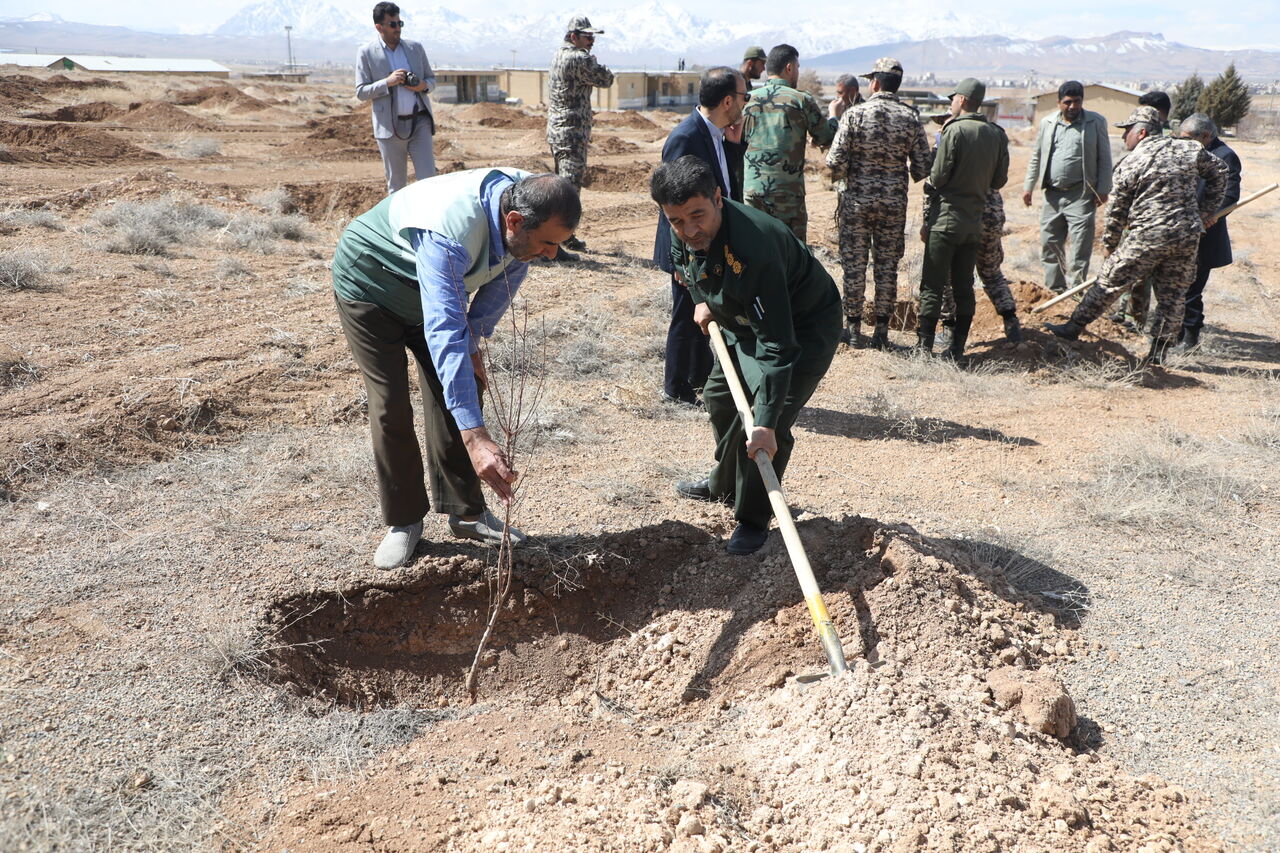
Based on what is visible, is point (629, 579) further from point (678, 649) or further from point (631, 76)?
point (631, 76)

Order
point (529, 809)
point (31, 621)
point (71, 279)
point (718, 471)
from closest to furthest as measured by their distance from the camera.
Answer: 1. point (529, 809)
2. point (31, 621)
3. point (718, 471)
4. point (71, 279)

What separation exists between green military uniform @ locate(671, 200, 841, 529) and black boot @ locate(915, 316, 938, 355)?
10.8ft

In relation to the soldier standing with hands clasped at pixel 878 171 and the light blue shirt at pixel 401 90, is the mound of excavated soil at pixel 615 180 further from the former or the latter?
the soldier standing with hands clasped at pixel 878 171

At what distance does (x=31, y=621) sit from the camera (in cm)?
290

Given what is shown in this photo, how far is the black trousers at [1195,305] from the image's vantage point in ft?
22.7

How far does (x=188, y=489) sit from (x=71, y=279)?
12.3 feet

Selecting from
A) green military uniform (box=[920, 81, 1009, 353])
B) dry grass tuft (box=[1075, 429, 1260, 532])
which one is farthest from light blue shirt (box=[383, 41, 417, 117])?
dry grass tuft (box=[1075, 429, 1260, 532])

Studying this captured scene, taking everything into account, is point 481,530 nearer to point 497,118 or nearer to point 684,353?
point 684,353

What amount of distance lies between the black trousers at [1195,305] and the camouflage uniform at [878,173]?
2.47m

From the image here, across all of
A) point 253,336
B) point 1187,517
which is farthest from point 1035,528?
point 253,336

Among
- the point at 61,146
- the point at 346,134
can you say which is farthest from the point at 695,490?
the point at 346,134

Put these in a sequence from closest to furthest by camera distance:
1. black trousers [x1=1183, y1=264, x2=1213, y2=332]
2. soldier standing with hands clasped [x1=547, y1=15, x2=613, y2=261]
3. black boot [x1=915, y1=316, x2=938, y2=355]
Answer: black boot [x1=915, y1=316, x2=938, y2=355] → black trousers [x1=1183, y1=264, x2=1213, y2=332] → soldier standing with hands clasped [x1=547, y1=15, x2=613, y2=261]

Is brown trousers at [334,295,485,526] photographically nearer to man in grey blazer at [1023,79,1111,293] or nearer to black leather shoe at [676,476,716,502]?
black leather shoe at [676,476,716,502]

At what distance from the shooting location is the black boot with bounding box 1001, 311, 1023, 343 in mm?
6742
